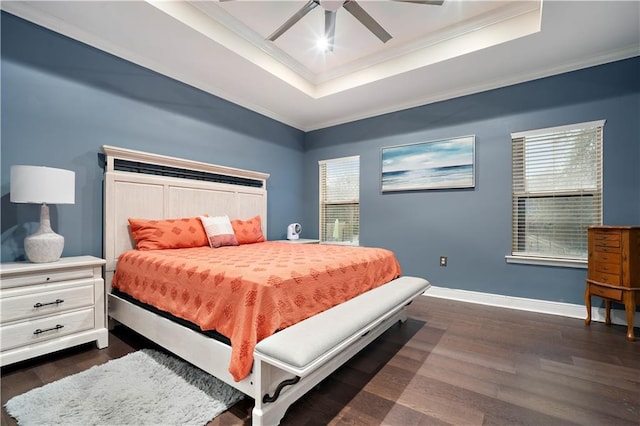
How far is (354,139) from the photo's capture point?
182 inches

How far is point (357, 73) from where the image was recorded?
12.1 ft

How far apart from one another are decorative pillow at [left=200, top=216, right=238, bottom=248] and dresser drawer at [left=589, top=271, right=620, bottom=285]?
11.7 ft

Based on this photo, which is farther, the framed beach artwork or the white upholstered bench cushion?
the framed beach artwork

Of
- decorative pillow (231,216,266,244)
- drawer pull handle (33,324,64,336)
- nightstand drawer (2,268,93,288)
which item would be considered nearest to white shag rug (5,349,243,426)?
drawer pull handle (33,324,64,336)

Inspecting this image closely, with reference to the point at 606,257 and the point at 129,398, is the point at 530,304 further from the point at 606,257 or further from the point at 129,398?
the point at 129,398

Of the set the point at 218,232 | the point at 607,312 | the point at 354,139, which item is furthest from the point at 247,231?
the point at 607,312

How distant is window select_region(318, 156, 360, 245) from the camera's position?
15.2 feet

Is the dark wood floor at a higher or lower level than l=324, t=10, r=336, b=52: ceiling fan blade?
lower

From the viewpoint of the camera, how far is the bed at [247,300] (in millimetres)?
1374

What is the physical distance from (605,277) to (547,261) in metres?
0.54

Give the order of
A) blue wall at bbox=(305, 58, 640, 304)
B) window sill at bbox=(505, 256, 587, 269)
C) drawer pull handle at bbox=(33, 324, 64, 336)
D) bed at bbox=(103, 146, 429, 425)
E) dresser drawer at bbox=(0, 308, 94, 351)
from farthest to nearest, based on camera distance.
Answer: window sill at bbox=(505, 256, 587, 269) < blue wall at bbox=(305, 58, 640, 304) < drawer pull handle at bbox=(33, 324, 64, 336) < dresser drawer at bbox=(0, 308, 94, 351) < bed at bbox=(103, 146, 429, 425)

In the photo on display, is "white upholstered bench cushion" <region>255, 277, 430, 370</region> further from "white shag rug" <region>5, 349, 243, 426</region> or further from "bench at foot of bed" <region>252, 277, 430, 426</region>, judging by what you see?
"white shag rug" <region>5, 349, 243, 426</region>

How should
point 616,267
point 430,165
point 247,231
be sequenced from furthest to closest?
point 430,165
point 247,231
point 616,267

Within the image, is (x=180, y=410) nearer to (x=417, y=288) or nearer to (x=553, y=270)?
(x=417, y=288)
